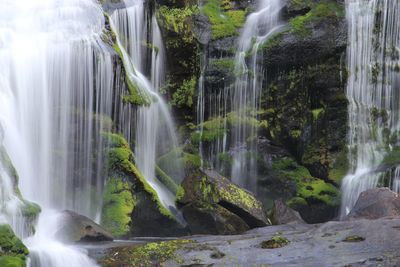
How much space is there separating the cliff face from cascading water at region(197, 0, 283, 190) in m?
0.17

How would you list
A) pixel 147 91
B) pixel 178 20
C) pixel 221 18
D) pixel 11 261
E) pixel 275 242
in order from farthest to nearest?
pixel 221 18, pixel 178 20, pixel 147 91, pixel 275 242, pixel 11 261

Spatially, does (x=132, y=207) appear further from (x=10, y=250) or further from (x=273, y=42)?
(x=273, y=42)

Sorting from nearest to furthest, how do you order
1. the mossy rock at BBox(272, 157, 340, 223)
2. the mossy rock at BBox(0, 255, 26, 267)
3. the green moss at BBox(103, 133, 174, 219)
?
1. the mossy rock at BBox(0, 255, 26, 267)
2. the green moss at BBox(103, 133, 174, 219)
3. the mossy rock at BBox(272, 157, 340, 223)

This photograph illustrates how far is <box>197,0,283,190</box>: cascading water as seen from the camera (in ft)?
62.7

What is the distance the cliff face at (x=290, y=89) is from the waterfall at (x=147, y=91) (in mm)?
456

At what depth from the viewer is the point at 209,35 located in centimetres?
2050

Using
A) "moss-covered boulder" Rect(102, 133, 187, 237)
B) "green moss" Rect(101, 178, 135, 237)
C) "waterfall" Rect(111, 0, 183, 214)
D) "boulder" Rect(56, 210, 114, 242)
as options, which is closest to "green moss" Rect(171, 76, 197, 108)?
"waterfall" Rect(111, 0, 183, 214)

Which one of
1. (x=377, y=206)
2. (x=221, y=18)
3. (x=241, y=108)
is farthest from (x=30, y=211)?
(x=221, y=18)

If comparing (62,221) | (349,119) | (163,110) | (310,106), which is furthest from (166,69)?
(62,221)

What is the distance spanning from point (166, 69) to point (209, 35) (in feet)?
6.31

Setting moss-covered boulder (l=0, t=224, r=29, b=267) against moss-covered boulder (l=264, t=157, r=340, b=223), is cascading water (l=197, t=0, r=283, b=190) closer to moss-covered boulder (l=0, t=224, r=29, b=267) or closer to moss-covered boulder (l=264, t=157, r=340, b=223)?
moss-covered boulder (l=264, t=157, r=340, b=223)

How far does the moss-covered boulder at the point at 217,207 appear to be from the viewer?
1380 cm

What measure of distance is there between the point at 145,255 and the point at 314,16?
1174cm

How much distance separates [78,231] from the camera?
12.5 m
